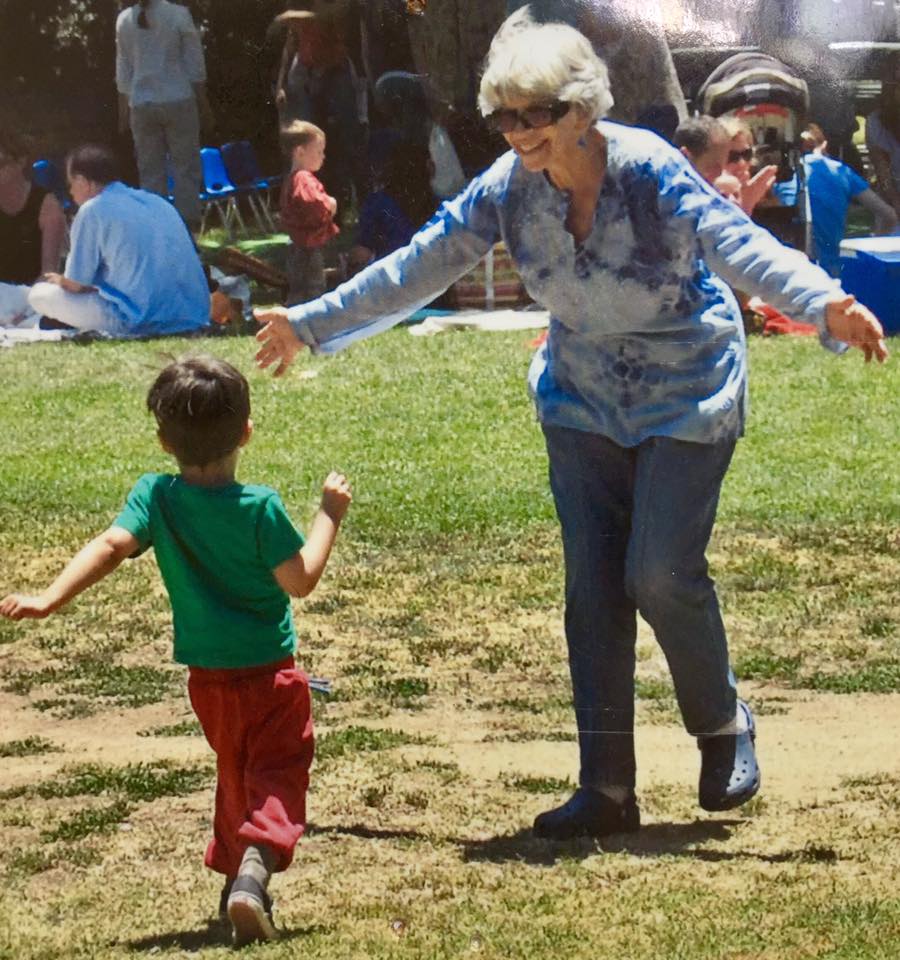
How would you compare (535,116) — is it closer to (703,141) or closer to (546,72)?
(546,72)

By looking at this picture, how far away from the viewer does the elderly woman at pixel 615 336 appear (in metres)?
4.22

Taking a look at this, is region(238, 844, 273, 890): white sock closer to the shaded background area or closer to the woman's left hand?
the woman's left hand

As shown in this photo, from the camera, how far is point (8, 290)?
5809mm

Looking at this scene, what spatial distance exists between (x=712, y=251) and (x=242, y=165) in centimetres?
112

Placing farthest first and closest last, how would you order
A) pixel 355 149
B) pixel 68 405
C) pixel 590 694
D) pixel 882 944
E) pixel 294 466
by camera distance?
pixel 68 405
pixel 294 466
pixel 355 149
pixel 590 694
pixel 882 944

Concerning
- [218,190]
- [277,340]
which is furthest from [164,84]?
[277,340]

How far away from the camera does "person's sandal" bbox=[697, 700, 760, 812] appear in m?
4.61

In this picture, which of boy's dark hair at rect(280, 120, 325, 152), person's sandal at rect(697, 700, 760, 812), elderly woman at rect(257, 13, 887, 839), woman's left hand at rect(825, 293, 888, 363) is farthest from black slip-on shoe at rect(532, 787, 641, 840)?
boy's dark hair at rect(280, 120, 325, 152)

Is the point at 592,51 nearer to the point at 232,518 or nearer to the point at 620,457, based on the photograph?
the point at 620,457

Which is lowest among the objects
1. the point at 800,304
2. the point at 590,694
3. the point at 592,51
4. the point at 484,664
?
the point at 484,664

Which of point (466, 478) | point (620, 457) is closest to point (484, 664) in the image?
point (466, 478)

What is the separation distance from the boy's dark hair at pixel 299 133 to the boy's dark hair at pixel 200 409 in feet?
3.14

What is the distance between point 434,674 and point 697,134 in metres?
1.65

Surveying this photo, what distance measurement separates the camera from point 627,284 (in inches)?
168
